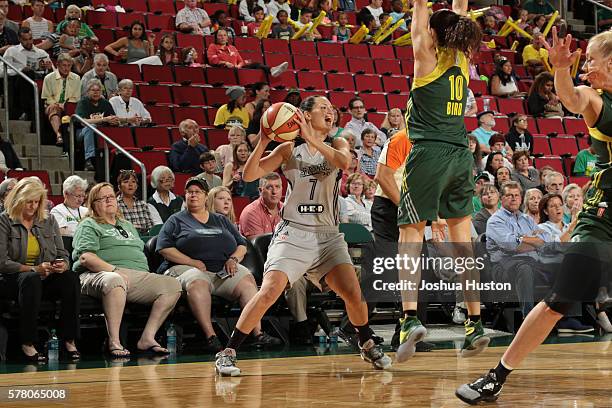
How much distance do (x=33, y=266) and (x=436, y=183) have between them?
11.7 ft

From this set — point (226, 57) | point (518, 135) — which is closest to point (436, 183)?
point (518, 135)

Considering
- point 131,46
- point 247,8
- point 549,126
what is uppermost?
point 247,8

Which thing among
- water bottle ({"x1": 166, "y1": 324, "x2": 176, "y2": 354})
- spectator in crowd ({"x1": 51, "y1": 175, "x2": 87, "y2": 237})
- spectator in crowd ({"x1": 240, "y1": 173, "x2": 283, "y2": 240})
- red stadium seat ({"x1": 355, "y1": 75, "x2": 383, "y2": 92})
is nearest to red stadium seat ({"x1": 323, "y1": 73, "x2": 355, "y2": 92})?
red stadium seat ({"x1": 355, "y1": 75, "x2": 383, "y2": 92})

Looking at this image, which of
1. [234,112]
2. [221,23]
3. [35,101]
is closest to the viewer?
[35,101]

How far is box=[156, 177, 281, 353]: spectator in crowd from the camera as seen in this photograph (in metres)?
8.30

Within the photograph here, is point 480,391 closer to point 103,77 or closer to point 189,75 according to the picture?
point 103,77

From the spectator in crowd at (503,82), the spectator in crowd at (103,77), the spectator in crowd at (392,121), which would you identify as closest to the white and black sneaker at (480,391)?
the spectator in crowd at (103,77)

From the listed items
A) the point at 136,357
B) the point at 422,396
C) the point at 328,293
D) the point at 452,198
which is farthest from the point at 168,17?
the point at 422,396

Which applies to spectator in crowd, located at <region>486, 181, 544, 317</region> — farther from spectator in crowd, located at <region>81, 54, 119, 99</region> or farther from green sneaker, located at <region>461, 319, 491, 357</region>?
spectator in crowd, located at <region>81, 54, 119, 99</region>

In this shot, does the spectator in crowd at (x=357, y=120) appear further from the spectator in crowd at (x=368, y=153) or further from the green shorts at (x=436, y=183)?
the green shorts at (x=436, y=183)

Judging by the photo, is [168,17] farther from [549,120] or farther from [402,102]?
[549,120]

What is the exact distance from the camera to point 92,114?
11438 mm

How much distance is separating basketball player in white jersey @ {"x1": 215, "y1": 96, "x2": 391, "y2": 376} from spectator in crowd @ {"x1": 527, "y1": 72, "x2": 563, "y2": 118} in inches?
421

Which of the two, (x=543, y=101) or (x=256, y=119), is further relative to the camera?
(x=543, y=101)
